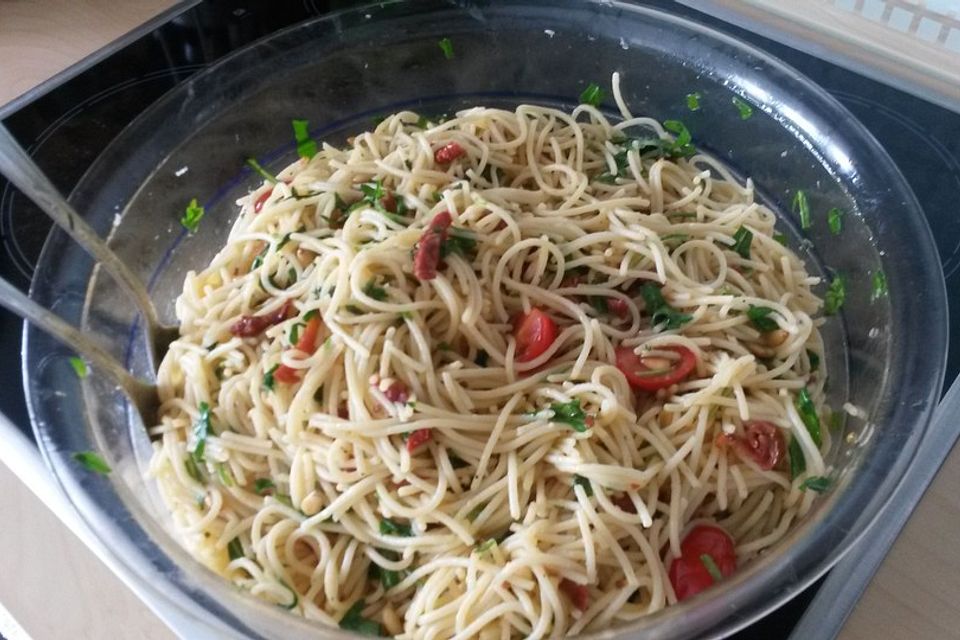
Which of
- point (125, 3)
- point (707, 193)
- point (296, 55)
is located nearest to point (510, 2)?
point (296, 55)

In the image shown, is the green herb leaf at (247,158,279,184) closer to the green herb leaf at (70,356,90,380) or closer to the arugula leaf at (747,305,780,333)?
the green herb leaf at (70,356,90,380)

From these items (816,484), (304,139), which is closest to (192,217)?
(304,139)

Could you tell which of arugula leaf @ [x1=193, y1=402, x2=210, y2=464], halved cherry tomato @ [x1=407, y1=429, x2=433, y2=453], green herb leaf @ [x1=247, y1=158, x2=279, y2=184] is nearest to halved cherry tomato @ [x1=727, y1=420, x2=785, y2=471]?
halved cherry tomato @ [x1=407, y1=429, x2=433, y2=453]

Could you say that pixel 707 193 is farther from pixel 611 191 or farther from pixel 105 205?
pixel 105 205

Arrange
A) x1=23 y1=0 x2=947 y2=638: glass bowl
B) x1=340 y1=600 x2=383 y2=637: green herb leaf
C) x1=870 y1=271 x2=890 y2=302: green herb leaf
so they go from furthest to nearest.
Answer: x1=870 y1=271 x2=890 y2=302: green herb leaf
x1=340 y1=600 x2=383 y2=637: green herb leaf
x1=23 y1=0 x2=947 y2=638: glass bowl

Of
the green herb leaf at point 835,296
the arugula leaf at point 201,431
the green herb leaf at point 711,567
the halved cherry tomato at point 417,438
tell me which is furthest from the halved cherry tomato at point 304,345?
the green herb leaf at point 835,296

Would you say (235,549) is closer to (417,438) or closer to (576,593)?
(417,438)

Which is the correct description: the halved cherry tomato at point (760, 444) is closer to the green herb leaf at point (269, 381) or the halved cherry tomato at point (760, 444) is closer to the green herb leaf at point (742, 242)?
the green herb leaf at point (742, 242)
